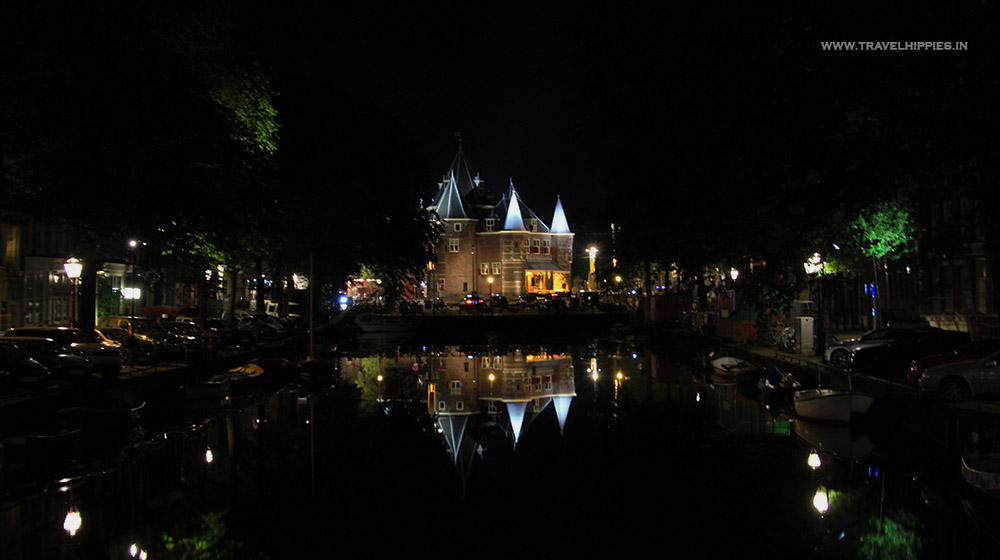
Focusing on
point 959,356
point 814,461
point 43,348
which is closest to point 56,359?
point 43,348

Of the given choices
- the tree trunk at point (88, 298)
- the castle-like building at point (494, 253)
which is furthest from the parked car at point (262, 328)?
the castle-like building at point (494, 253)

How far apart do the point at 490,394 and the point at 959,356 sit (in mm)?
15306

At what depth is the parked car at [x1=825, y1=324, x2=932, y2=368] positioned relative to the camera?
28.4m

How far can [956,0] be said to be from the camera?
1438cm

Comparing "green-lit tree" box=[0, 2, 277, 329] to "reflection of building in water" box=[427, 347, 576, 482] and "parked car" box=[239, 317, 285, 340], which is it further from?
"parked car" box=[239, 317, 285, 340]

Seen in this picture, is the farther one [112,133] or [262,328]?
[262,328]

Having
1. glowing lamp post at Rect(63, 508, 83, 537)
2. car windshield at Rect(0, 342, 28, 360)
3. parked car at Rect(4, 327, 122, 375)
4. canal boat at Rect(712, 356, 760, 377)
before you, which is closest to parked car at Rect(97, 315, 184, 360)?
parked car at Rect(4, 327, 122, 375)

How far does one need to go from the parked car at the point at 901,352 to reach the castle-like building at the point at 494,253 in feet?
301

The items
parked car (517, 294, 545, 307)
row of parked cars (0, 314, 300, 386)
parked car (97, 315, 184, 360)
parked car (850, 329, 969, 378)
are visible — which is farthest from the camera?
parked car (517, 294, 545, 307)

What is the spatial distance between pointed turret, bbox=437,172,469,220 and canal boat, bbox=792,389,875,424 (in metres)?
103

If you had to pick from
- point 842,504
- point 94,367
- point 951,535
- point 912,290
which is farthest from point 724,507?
point 912,290

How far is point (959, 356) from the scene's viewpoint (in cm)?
2231

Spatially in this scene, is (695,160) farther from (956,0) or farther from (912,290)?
(912,290)

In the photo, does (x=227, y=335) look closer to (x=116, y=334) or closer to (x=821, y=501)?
(x=116, y=334)
